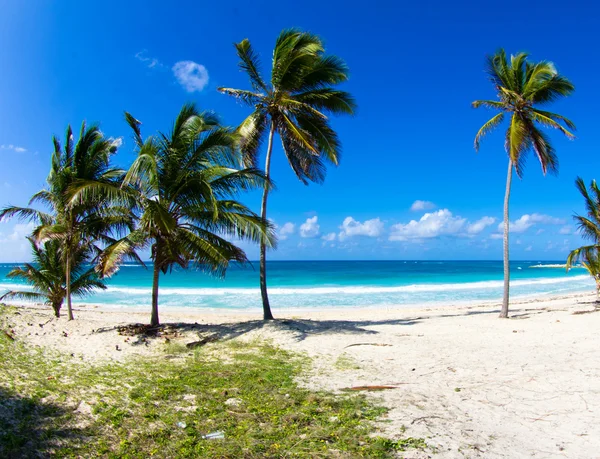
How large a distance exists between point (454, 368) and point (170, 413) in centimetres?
452

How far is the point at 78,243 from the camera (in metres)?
9.97

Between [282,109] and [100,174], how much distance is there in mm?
5660

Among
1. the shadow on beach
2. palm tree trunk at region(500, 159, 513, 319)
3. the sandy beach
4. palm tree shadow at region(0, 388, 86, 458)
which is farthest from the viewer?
palm tree trunk at region(500, 159, 513, 319)

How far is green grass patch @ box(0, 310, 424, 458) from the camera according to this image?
3.46 metres

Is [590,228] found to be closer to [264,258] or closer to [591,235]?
[591,235]

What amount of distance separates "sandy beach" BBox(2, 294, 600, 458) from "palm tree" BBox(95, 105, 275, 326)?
1.84m

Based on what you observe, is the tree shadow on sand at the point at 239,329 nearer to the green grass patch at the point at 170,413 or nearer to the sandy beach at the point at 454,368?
the sandy beach at the point at 454,368

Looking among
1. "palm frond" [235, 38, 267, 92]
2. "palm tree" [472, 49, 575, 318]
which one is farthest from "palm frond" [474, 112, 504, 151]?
"palm frond" [235, 38, 267, 92]

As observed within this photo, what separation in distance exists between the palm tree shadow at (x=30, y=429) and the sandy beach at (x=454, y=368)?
2458 mm

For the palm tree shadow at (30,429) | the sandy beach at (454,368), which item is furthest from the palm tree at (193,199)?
the palm tree shadow at (30,429)

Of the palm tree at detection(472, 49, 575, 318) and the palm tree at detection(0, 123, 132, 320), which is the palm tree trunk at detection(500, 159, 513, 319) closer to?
the palm tree at detection(472, 49, 575, 318)

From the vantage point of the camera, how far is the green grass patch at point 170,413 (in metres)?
3.46

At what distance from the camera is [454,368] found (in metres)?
6.21

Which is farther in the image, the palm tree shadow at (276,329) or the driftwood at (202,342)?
the palm tree shadow at (276,329)
